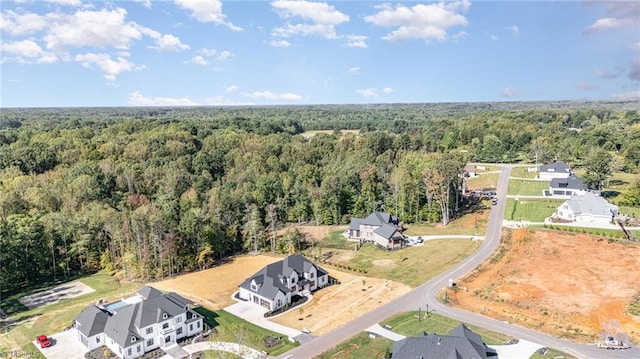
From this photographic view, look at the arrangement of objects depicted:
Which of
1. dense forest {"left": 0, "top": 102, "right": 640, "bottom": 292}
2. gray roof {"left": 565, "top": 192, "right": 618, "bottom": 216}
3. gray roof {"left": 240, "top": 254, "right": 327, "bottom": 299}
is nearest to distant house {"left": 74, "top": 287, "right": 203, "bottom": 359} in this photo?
gray roof {"left": 240, "top": 254, "right": 327, "bottom": 299}

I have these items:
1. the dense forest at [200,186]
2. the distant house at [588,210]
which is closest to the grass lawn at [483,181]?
the dense forest at [200,186]

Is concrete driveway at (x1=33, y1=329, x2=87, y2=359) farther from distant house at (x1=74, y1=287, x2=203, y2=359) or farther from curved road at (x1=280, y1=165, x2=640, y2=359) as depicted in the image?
curved road at (x1=280, y1=165, x2=640, y2=359)

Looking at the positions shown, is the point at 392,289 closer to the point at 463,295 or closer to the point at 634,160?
the point at 463,295

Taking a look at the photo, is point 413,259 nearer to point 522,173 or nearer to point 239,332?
point 239,332

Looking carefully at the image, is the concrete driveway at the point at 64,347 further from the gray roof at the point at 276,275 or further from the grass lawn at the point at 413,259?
the grass lawn at the point at 413,259

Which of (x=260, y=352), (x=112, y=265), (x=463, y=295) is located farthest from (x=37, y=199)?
(x=463, y=295)
